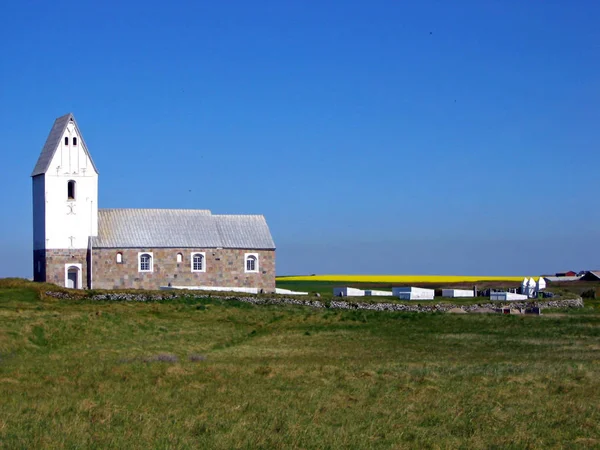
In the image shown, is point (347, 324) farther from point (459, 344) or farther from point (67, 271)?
point (67, 271)

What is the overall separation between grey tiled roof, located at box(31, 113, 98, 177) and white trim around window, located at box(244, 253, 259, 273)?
12.5 meters

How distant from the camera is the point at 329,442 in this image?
555 inches

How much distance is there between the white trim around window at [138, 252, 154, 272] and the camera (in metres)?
61.2

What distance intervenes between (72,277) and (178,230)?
8.26m

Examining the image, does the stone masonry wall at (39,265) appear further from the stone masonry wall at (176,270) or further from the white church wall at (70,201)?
the stone masonry wall at (176,270)

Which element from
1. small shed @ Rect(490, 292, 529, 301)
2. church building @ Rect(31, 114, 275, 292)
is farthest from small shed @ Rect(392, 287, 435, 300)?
church building @ Rect(31, 114, 275, 292)

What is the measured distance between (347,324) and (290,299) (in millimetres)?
12036

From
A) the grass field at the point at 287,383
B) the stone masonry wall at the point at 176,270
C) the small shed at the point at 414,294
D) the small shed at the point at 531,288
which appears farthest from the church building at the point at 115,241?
the small shed at the point at 531,288

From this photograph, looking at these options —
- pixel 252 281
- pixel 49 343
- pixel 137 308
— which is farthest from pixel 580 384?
pixel 252 281

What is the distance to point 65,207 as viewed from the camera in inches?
2345

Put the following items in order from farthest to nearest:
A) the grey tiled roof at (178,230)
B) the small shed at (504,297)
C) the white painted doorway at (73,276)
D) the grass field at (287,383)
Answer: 1. the grey tiled roof at (178,230)
2. the small shed at (504,297)
3. the white painted doorway at (73,276)
4. the grass field at (287,383)

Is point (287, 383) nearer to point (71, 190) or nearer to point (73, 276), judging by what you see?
point (73, 276)

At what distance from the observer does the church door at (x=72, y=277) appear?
59688 mm

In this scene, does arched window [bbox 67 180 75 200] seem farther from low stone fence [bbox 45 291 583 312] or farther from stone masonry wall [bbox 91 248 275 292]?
low stone fence [bbox 45 291 583 312]
